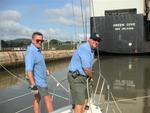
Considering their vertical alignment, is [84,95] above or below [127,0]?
below

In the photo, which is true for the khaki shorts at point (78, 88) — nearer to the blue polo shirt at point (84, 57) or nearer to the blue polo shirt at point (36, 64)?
the blue polo shirt at point (84, 57)

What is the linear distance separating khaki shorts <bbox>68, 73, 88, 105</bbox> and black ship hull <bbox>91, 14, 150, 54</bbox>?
22685 mm

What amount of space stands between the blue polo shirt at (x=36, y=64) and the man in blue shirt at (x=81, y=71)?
1.73 ft

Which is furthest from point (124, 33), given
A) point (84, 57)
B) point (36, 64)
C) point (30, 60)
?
point (84, 57)

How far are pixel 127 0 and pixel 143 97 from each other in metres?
18.5

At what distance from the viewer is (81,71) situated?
630cm

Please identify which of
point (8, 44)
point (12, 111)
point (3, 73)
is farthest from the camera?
point (8, 44)

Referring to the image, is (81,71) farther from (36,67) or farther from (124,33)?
(124,33)

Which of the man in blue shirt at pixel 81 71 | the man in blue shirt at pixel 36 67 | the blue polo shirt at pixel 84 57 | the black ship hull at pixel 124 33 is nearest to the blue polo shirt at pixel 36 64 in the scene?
the man in blue shirt at pixel 36 67

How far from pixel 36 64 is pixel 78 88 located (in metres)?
0.82

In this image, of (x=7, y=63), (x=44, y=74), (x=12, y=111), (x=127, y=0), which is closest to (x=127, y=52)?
(x=127, y=0)

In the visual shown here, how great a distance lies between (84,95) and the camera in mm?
6379

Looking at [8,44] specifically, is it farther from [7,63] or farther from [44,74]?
[44,74]

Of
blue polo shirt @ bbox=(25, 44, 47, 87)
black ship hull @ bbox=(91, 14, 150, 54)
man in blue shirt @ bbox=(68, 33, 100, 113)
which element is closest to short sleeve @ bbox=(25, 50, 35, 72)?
blue polo shirt @ bbox=(25, 44, 47, 87)
